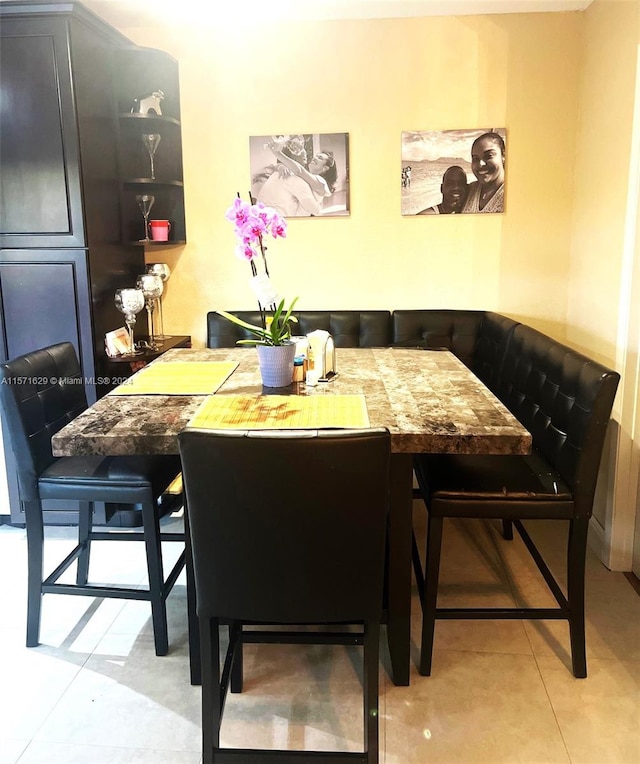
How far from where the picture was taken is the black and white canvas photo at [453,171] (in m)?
3.17

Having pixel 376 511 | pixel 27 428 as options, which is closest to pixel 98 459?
pixel 27 428

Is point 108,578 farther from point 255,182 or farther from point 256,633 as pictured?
point 255,182

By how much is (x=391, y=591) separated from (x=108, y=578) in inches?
49.8

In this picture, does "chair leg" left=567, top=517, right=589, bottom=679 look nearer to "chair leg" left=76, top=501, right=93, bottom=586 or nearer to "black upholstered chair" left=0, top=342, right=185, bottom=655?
"black upholstered chair" left=0, top=342, right=185, bottom=655

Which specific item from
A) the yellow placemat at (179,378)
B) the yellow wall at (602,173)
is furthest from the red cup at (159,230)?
the yellow wall at (602,173)

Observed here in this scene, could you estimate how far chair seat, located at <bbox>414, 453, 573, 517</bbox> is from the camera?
1845 millimetres

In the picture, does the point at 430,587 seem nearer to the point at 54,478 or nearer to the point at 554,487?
the point at 554,487

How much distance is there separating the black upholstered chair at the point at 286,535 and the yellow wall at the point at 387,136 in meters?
2.22

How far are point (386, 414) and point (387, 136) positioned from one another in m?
2.05

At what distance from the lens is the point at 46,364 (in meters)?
2.12

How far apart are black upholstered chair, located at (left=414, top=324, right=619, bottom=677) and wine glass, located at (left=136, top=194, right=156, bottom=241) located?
202 cm

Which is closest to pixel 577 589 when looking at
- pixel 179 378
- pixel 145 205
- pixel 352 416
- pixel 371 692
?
pixel 371 692

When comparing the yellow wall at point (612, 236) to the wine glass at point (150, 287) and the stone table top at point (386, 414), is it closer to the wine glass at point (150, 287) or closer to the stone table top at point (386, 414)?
the stone table top at point (386, 414)

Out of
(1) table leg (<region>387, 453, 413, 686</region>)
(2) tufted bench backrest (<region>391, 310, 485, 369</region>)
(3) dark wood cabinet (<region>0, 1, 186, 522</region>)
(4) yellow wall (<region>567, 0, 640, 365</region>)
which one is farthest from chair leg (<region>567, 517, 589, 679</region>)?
(3) dark wood cabinet (<region>0, 1, 186, 522</region>)
